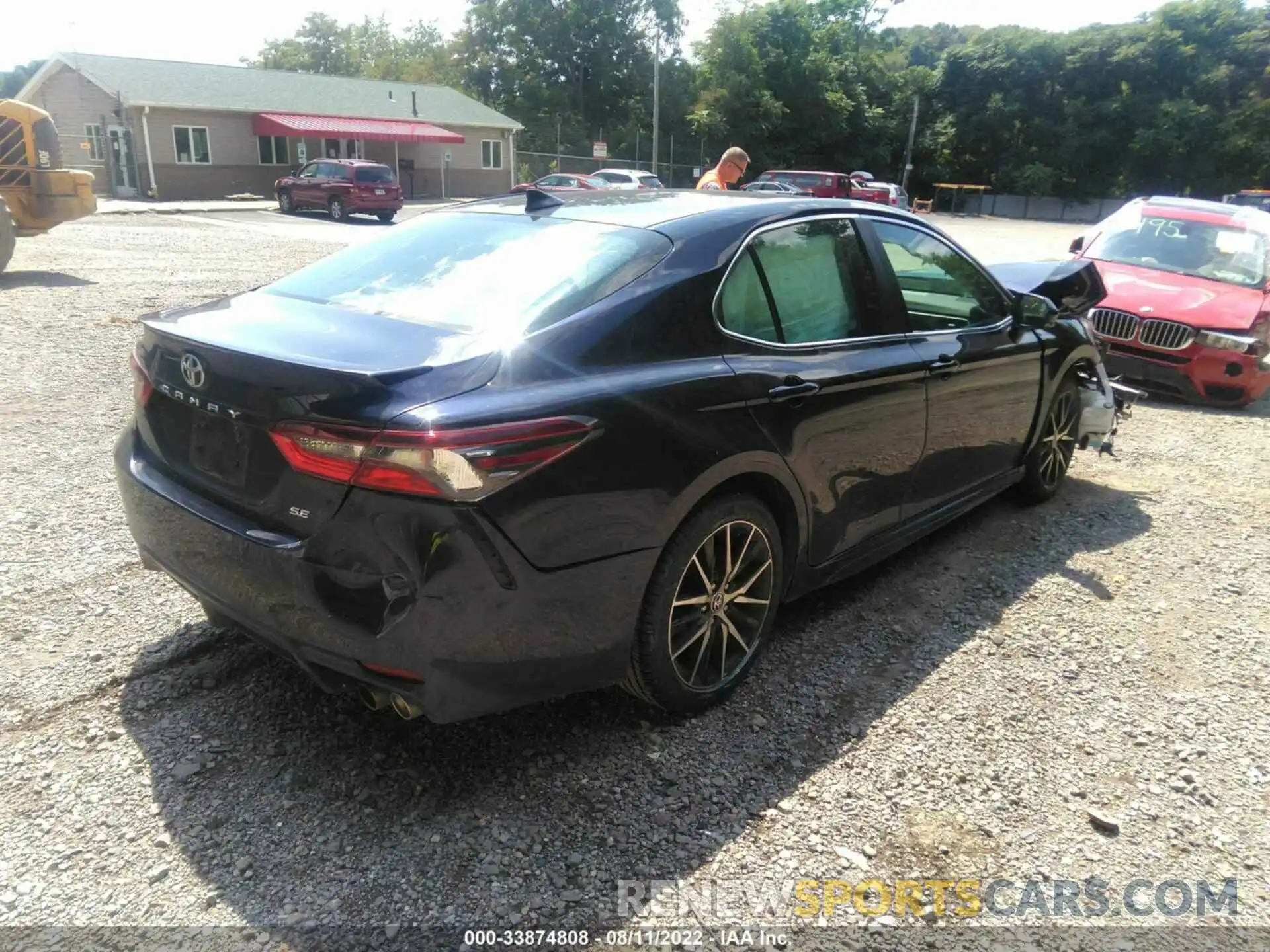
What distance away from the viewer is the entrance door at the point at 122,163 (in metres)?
34.0

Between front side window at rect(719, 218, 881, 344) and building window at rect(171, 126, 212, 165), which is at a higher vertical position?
building window at rect(171, 126, 212, 165)

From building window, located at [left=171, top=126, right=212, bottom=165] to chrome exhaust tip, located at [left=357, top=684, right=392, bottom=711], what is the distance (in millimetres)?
37905

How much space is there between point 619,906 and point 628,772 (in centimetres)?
54

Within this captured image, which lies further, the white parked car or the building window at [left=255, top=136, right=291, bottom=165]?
the building window at [left=255, top=136, right=291, bottom=165]

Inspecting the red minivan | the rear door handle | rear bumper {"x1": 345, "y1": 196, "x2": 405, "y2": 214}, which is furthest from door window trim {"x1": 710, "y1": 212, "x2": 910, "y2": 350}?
the red minivan

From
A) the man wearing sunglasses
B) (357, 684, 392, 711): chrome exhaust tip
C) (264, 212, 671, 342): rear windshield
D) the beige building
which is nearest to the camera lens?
(357, 684, 392, 711): chrome exhaust tip

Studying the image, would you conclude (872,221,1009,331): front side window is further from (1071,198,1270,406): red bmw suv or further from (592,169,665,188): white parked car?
(592,169,665,188): white parked car

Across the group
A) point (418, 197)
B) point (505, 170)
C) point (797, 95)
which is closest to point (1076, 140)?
point (797, 95)

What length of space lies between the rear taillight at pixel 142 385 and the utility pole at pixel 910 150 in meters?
56.6

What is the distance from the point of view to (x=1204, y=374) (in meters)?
8.01

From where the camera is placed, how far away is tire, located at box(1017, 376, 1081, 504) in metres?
5.11

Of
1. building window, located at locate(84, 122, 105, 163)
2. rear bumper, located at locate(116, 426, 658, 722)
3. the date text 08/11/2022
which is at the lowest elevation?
the date text 08/11/2022

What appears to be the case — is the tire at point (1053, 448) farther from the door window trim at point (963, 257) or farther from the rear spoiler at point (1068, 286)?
the door window trim at point (963, 257)

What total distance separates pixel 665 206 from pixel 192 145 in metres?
37.7
